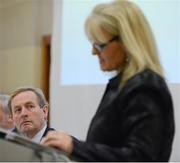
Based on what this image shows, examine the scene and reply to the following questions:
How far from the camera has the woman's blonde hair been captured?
0.92 metres

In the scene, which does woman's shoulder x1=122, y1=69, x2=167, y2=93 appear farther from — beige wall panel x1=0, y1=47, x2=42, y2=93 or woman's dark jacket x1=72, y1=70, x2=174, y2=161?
beige wall panel x1=0, y1=47, x2=42, y2=93

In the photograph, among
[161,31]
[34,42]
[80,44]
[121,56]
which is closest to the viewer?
[121,56]

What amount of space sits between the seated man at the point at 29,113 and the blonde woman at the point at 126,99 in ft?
4.03

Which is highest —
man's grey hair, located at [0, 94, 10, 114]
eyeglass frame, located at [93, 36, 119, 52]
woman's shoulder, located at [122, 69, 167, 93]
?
eyeglass frame, located at [93, 36, 119, 52]

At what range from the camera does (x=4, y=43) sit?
4719 millimetres

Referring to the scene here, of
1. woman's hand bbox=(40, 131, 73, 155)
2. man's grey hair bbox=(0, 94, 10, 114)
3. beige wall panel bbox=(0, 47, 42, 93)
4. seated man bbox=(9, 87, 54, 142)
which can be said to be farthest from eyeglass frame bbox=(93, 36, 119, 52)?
beige wall panel bbox=(0, 47, 42, 93)

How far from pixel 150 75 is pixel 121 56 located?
8 centimetres

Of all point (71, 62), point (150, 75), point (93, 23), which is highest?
point (93, 23)

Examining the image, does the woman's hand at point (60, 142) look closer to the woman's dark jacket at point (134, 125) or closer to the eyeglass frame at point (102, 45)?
the woman's dark jacket at point (134, 125)

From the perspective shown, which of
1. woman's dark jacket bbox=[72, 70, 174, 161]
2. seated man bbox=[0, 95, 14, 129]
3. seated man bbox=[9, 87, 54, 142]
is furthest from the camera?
seated man bbox=[0, 95, 14, 129]

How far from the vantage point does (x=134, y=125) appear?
0.85 m

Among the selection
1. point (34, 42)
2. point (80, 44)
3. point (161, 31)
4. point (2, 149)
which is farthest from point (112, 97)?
point (34, 42)

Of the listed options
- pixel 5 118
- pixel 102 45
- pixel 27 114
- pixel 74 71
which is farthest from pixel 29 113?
pixel 102 45

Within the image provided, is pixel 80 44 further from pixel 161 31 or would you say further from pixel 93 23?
pixel 93 23
